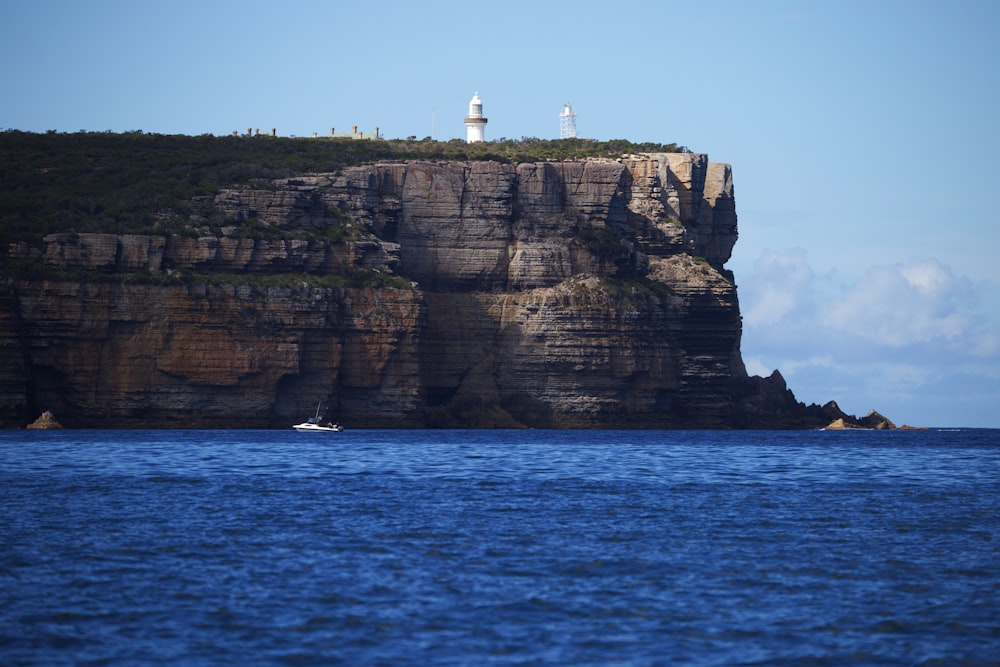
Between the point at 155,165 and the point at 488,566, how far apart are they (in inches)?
3679

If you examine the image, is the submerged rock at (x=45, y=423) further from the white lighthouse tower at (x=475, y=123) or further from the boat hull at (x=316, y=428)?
the white lighthouse tower at (x=475, y=123)

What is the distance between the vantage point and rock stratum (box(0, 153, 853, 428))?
321ft

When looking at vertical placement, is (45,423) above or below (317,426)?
below

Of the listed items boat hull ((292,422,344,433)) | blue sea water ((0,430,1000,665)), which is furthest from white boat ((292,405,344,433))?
blue sea water ((0,430,1000,665))

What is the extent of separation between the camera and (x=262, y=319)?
334ft

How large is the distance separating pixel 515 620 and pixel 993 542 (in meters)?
17.0

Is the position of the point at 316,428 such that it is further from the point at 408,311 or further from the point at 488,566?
the point at 488,566

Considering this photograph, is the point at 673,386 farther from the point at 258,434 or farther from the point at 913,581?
the point at 913,581

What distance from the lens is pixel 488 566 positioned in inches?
1248

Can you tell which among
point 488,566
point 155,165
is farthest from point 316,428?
point 488,566

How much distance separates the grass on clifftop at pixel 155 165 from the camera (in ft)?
340

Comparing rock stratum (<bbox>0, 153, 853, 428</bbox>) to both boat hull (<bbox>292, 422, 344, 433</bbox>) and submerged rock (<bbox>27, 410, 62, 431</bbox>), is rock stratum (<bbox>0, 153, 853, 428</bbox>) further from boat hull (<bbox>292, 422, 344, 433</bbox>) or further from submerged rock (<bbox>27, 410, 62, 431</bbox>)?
boat hull (<bbox>292, 422, 344, 433</bbox>)

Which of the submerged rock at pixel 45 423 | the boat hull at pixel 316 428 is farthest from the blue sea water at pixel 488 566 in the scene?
the boat hull at pixel 316 428

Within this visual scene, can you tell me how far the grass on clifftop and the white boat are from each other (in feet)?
58.2
